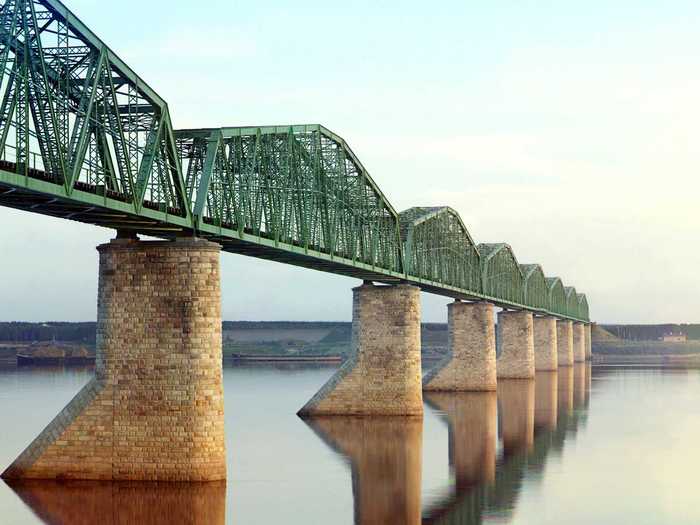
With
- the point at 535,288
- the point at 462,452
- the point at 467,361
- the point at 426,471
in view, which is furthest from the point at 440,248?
the point at 535,288

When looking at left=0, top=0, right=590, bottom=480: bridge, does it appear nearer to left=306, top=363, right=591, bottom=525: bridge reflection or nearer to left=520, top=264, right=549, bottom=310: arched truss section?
left=306, top=363, right=591, bottom=525: bridge reflection

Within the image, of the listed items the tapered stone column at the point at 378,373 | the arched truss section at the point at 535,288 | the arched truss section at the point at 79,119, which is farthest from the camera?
the arched truss section at the point at 535,288

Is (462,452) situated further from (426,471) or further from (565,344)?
(565,344)

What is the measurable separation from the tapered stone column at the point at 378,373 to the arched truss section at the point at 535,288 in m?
74.9

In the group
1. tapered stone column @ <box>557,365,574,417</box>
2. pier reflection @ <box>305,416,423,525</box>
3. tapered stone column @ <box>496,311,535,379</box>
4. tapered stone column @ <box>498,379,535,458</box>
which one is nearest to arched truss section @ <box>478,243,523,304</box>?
tapered stone column @ <box>496,311,535,379</box>

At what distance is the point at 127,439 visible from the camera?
137ft

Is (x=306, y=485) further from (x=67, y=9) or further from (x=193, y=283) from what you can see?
(x=67, y=9)

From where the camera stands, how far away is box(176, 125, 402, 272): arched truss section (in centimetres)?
4869

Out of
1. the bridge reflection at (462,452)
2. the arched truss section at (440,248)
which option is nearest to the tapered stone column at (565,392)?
the bridge reflection at (462,452)

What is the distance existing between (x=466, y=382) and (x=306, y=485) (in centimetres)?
6110

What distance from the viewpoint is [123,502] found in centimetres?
3819

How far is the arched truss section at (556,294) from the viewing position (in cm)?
18399

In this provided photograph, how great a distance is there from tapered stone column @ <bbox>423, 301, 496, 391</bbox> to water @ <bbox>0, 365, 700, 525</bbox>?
39.2ft

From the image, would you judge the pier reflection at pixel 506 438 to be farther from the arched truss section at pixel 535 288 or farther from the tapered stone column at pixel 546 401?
the arched truss section at pixel 535 288
